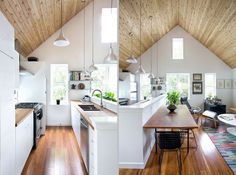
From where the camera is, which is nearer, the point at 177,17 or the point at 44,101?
the point at 177,17

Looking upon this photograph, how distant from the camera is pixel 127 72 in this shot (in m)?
1.37

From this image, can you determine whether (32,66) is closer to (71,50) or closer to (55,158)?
(71,50)

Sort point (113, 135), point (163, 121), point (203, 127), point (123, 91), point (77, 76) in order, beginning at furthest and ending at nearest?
point (77, 76), point (203, 127), point (163, 121), point (113, 135), point (123, 91)

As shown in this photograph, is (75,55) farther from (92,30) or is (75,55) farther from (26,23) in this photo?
(26,23)

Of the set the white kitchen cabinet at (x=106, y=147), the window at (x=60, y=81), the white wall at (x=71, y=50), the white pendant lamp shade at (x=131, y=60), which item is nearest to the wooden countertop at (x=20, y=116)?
the white kitchen cabinet at (x=106, y=147)

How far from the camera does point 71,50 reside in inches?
269

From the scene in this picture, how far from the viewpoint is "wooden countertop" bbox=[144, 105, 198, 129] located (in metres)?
2.75

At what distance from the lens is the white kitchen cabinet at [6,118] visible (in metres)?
2.11

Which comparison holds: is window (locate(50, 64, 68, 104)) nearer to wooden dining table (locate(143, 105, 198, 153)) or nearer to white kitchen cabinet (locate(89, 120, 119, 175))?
wooden dining table (locate(143, 105, 198, 153))

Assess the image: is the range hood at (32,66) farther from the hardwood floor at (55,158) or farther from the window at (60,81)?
the hardwood floor at (55,158)

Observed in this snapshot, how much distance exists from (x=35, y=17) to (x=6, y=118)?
3052 mm

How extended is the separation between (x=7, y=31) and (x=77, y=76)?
4.37m

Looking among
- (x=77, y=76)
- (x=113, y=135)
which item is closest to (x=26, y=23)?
(x=77, y=76)

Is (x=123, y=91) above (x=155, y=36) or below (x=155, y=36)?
below
